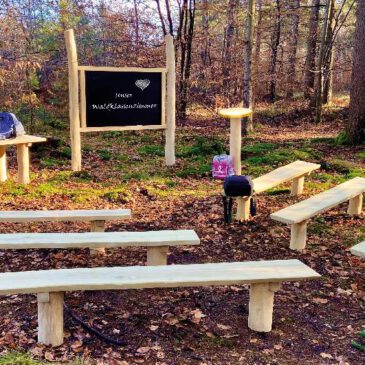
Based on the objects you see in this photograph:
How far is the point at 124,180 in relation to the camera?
7461 millimetres

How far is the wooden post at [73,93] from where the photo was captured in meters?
7.21

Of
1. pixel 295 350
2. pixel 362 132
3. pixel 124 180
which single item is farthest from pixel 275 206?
pixel 362 132

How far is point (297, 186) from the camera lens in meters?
6.56

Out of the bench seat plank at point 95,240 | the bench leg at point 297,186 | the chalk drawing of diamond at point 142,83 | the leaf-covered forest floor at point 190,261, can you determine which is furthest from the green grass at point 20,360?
the chalk drawing of diamond at point 142,83

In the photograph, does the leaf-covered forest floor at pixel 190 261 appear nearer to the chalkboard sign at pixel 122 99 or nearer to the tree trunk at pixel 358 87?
the tree trunk at pixel 358 87

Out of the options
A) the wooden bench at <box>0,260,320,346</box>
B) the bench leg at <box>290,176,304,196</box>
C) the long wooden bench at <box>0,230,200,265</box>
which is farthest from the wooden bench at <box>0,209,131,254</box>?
the bench leg at <box>290,176,304,196</box>

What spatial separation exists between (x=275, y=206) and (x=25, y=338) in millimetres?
3923

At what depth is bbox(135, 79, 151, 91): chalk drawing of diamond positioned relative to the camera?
7.98 meters

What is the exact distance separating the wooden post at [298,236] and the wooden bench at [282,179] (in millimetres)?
734

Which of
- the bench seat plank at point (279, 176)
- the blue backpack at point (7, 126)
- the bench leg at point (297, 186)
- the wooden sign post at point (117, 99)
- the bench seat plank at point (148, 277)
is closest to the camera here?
the bench seat plank at point (148, 277)

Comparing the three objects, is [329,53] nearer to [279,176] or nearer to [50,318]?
[279,176]

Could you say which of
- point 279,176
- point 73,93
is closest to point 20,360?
point 279,176

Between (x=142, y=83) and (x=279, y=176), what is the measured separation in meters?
3.38

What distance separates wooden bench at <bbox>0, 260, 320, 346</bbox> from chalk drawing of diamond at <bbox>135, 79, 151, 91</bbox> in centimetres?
536
